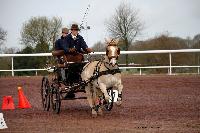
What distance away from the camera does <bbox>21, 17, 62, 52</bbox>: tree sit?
127 ft

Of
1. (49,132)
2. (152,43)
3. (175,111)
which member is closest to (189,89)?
(175,111)

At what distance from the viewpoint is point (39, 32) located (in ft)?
127

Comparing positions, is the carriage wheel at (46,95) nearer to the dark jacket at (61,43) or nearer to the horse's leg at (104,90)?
the dark jacket at (61,43)

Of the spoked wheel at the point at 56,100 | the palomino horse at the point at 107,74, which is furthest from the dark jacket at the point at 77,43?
the spoked wheel at the point at 56,100

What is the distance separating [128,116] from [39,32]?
2812cm

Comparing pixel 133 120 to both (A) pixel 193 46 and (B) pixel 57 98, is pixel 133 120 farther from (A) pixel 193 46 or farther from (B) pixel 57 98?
(A) pixel 193 46

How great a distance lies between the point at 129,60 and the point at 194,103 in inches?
655

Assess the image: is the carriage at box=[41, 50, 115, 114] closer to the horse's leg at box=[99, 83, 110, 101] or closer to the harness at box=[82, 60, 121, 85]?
the harness at box=[82, 60, 121, 85]

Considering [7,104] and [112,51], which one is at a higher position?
[112,51]

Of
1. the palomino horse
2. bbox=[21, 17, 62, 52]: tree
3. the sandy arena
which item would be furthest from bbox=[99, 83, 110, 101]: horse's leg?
bbox=[21, 17, 62, 52]: tree

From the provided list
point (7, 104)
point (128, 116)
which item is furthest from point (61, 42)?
point (128, 116)

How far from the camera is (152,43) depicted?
119 feet

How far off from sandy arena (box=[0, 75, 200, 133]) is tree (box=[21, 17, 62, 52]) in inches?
811

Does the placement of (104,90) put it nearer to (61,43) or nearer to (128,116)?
(128,116)
